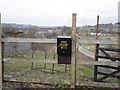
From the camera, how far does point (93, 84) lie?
4.50 meters

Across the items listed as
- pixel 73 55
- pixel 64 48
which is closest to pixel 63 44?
pixel 64 48

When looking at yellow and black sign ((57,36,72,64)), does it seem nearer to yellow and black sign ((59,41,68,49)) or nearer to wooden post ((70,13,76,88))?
yellow and black sign ((59,41,68,49))

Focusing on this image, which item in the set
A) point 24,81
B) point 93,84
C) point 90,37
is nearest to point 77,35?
point 90,37

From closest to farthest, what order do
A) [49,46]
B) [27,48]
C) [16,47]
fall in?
[49,46] → [16,47] → [27,48]

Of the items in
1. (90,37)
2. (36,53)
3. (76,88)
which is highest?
(90,37)

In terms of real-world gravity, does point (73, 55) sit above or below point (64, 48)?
below

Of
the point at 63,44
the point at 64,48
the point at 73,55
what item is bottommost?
the point at 73,55

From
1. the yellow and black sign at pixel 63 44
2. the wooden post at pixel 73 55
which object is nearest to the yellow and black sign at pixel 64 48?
the yellow and black sign at pixel 63 44

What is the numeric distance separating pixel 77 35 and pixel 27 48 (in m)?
2.92

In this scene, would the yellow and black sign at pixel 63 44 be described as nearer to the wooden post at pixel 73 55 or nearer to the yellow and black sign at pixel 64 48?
the yellow and black sign at pixel 64 48

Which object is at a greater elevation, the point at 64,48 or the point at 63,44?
the point at 63,44

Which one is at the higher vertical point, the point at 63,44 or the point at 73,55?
the point at 63,44

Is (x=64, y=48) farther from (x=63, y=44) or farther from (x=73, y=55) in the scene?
(x=73, y=55)

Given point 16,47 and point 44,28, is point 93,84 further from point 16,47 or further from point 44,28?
point 16,47
